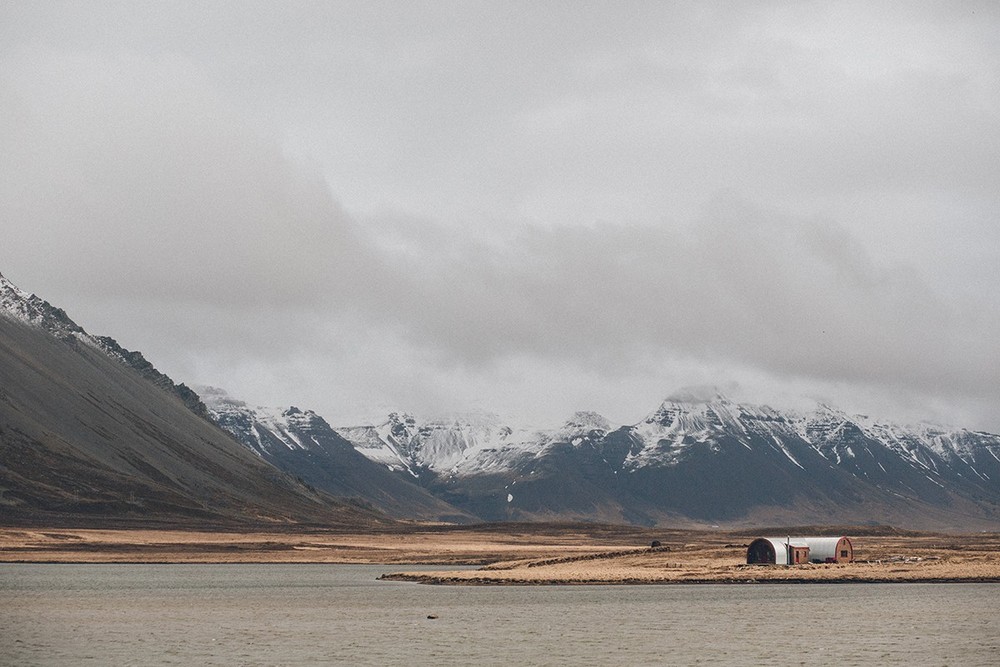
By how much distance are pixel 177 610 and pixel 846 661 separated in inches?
2240

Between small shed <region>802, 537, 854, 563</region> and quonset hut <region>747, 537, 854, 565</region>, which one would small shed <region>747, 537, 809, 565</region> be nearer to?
quonset hut <region>747, 537, 854, 565</region>

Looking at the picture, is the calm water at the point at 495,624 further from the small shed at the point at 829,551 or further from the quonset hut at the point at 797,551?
the small shed at the point at 829,551

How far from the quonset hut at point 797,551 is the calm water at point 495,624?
20723 mm

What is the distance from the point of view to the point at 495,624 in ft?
287

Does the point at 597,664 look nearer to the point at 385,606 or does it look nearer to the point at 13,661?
the point at 13,661

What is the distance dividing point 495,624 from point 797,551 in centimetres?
6842

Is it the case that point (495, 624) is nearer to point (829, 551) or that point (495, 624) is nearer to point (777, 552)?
point (777, 552)

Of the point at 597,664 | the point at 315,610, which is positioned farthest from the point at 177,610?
the point at 597,664

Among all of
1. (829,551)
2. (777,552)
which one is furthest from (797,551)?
(829,551)

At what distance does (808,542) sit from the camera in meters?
149

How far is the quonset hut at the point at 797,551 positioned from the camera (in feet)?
474

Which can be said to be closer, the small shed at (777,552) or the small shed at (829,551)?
the small shed at (777,552)

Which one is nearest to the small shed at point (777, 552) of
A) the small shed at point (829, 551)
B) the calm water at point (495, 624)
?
the small shed at point (829, 551)

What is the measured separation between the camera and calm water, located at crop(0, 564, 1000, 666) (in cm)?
6919
